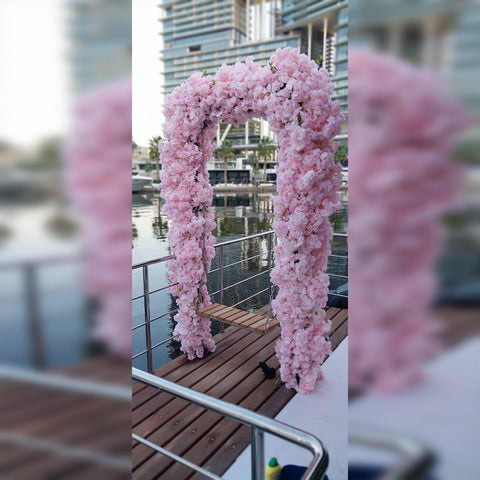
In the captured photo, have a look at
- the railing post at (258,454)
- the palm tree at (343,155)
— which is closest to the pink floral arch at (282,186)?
the palm tree at (343,155)

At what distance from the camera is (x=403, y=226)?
0.33 meters

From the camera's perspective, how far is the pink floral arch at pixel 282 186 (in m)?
1.95

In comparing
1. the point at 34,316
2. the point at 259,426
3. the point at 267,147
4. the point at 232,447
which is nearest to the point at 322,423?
the point at 232,447

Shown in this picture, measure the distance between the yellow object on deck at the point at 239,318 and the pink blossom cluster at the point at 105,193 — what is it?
6.42 ft

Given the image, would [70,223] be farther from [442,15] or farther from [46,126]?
[442,15]

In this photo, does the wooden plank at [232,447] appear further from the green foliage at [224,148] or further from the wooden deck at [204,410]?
the green foliage at [224,148]

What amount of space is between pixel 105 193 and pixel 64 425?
0.69ft

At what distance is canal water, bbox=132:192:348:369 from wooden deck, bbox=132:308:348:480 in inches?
17.5

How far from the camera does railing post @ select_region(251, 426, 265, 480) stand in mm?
706

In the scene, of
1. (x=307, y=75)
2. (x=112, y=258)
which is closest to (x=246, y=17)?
(x=307, y=75)

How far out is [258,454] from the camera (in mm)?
732

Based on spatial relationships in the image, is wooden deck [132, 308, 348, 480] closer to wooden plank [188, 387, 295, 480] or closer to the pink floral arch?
wooden plank [188, 387, 295, 480]

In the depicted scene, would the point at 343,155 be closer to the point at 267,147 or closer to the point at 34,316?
the point at 34,316

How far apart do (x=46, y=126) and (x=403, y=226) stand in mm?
300
